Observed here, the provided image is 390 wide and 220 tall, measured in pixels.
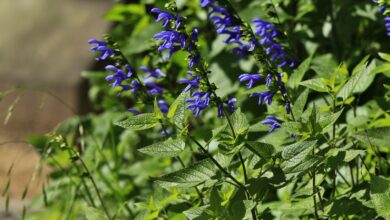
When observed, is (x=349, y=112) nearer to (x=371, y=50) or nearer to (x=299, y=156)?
(x=371, y=50)

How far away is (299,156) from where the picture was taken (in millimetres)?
2330

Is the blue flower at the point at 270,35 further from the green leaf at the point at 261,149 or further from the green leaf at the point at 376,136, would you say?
the green leaf at the point at 261,149

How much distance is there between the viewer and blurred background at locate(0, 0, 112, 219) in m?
7.84

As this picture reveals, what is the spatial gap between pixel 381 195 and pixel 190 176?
60cm

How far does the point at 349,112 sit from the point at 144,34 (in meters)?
1.48

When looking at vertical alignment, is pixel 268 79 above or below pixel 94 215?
above

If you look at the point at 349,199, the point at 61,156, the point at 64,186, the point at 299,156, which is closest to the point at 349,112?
the point at 349,199

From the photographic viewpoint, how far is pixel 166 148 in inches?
94.3

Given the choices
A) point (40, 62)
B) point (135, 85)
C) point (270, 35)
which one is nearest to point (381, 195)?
point (270, 35)

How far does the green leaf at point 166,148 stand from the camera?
2.37m

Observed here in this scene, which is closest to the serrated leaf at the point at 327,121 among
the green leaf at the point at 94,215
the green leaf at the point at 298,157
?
the green leaf at the point at 298,157

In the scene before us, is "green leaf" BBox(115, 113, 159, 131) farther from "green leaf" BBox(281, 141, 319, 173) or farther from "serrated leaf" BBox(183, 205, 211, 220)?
"green leaf" BBox(281, 141, 319, 173)

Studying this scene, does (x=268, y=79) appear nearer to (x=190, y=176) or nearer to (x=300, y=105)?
(x=300, y=105)

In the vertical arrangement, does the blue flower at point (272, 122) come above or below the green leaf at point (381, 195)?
above
